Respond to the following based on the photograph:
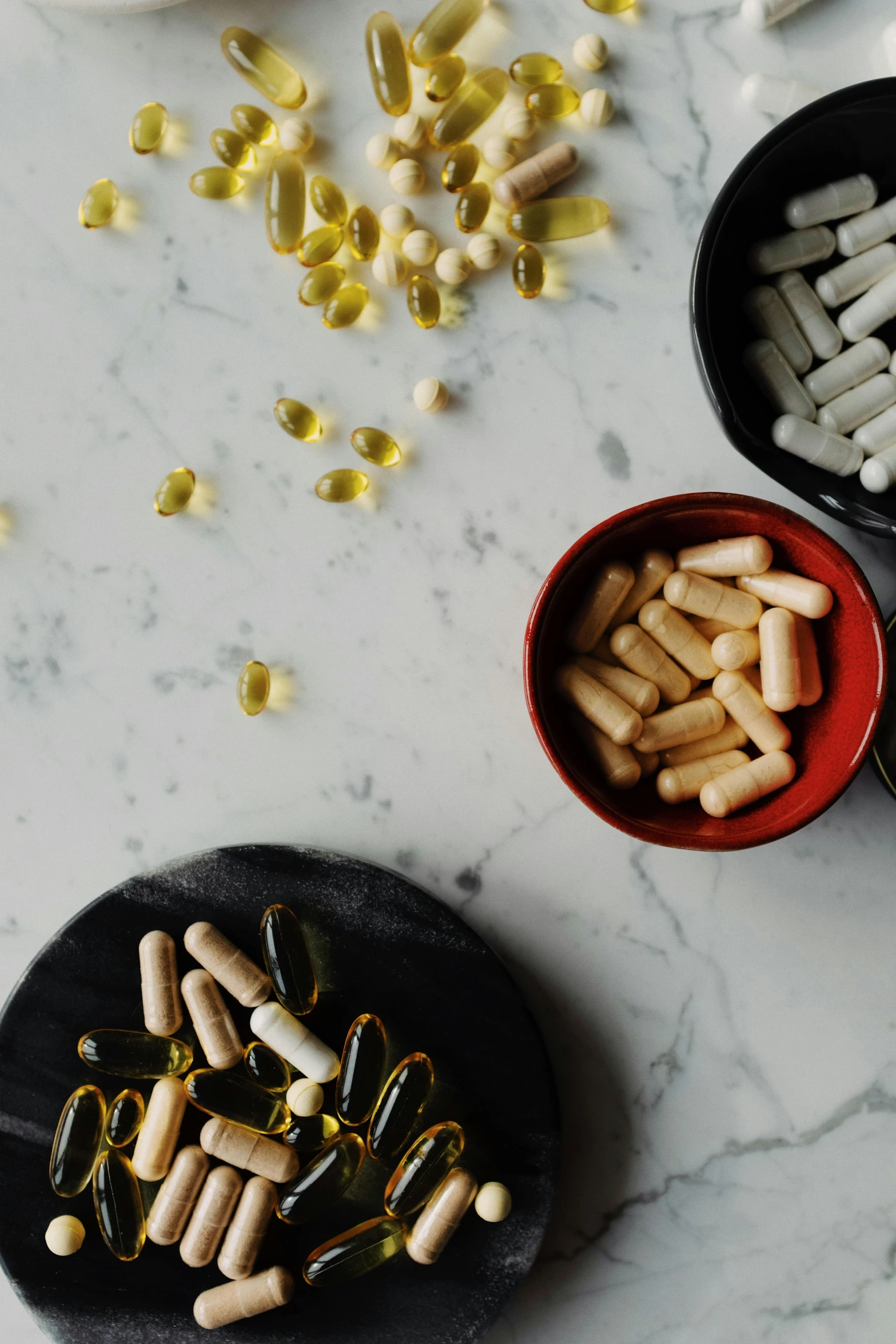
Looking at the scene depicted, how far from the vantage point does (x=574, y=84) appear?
0.86 metres

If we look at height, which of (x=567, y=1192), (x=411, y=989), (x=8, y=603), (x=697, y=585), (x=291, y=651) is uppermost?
(x=8, y=603)

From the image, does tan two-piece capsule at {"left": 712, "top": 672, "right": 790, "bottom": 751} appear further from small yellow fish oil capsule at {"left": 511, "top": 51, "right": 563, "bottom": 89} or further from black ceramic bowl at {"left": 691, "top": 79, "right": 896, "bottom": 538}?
small yellow fish oil capsule at {"left": 511, "top": 51, "right": 563, "bottom": 89}

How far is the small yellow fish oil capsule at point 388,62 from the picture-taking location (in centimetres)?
83

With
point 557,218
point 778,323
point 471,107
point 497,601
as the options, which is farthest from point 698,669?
point 471,107

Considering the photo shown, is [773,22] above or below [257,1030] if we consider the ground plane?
above

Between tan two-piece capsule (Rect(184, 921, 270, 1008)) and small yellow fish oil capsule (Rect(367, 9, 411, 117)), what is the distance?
2.38 feet

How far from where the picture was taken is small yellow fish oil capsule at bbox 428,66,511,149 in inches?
33.0

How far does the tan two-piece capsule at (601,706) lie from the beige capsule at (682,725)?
16 millimetres

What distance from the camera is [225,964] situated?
0.82 meters

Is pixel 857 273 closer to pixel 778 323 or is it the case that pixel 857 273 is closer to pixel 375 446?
pixel 778 323

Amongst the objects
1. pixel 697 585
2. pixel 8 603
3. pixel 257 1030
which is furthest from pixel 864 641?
pixel 8 603

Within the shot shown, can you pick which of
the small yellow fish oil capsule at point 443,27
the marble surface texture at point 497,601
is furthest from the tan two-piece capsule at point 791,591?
the small yellow fish oil capsule at point 443,27

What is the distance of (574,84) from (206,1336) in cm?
112

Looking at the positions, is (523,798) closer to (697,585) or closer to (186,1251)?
(697,585)
